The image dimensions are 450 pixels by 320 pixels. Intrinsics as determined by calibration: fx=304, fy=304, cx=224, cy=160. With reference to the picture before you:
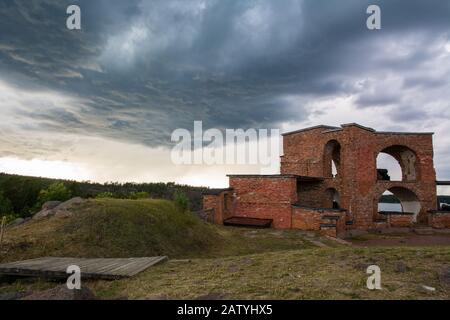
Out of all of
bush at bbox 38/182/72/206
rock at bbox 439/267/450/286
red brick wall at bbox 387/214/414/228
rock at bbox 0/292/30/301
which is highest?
bush at bbox 38/182/72/206

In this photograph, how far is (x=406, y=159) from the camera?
2491cm

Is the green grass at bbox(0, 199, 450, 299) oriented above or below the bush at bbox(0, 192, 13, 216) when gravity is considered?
below

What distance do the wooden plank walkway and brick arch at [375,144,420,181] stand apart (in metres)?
20.9

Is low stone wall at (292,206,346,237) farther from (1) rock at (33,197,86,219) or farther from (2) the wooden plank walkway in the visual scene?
(1) rock at (33,197,86,219)

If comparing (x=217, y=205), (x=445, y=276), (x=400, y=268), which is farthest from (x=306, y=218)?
(x=445, y=276)

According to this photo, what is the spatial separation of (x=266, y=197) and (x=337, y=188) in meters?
6.54

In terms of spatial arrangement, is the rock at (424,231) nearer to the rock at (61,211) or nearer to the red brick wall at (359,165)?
the red brick wall at (359,165)

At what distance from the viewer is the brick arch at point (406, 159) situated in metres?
23.7

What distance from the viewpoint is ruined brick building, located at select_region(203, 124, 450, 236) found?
1905cm

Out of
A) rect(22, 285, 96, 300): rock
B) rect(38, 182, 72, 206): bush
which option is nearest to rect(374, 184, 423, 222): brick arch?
rect(38, 182, 72, 206): bush

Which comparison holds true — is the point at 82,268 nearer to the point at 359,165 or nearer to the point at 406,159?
the point at 359,165

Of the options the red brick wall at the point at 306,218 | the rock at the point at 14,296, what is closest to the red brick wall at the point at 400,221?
the red brick wall at the point at 306,218

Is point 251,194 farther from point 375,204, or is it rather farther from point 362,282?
point 362,282

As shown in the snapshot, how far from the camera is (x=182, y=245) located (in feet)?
39.9
